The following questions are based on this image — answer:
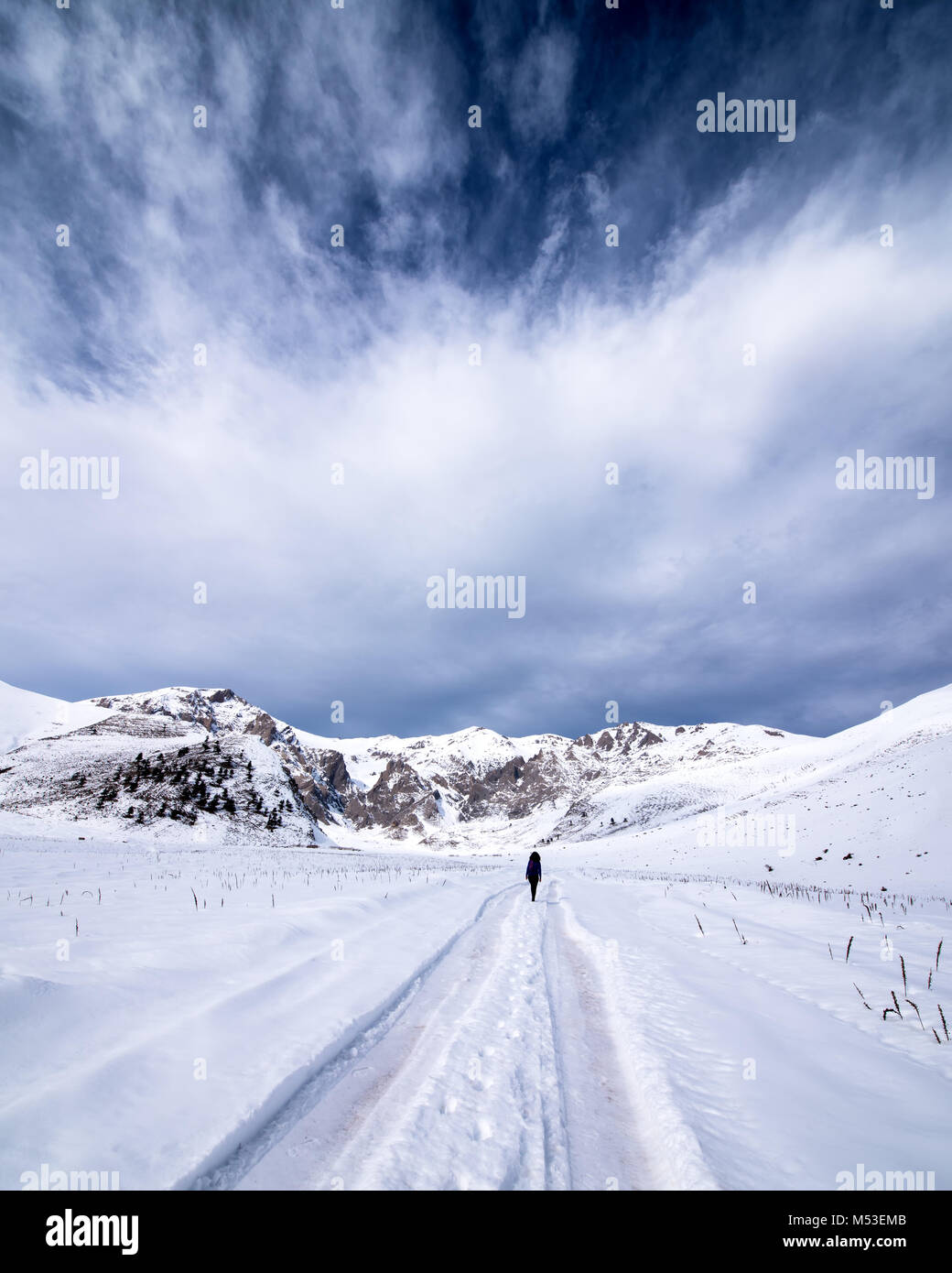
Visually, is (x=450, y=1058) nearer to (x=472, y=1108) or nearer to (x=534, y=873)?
(x=472, y=1108)

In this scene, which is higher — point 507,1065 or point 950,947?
point 507,1065

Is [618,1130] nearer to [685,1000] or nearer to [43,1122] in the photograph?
[685,1000]

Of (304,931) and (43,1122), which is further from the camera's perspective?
(304,931)

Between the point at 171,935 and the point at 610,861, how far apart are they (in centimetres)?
5570

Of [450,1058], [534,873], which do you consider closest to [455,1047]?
[450,1058]

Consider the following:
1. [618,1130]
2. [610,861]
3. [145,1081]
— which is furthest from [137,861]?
[610,861]

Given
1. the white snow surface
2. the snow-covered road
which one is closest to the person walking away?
the white snow surface

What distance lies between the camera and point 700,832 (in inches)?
2108

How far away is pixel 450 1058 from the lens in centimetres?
481

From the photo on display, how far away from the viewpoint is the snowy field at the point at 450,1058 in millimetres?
3330

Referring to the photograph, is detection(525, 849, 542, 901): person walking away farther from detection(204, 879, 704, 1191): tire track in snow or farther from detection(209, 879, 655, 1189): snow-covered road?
detection(209, 879, 655, 1189): snow-covered road

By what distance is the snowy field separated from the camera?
3330 millimetres
